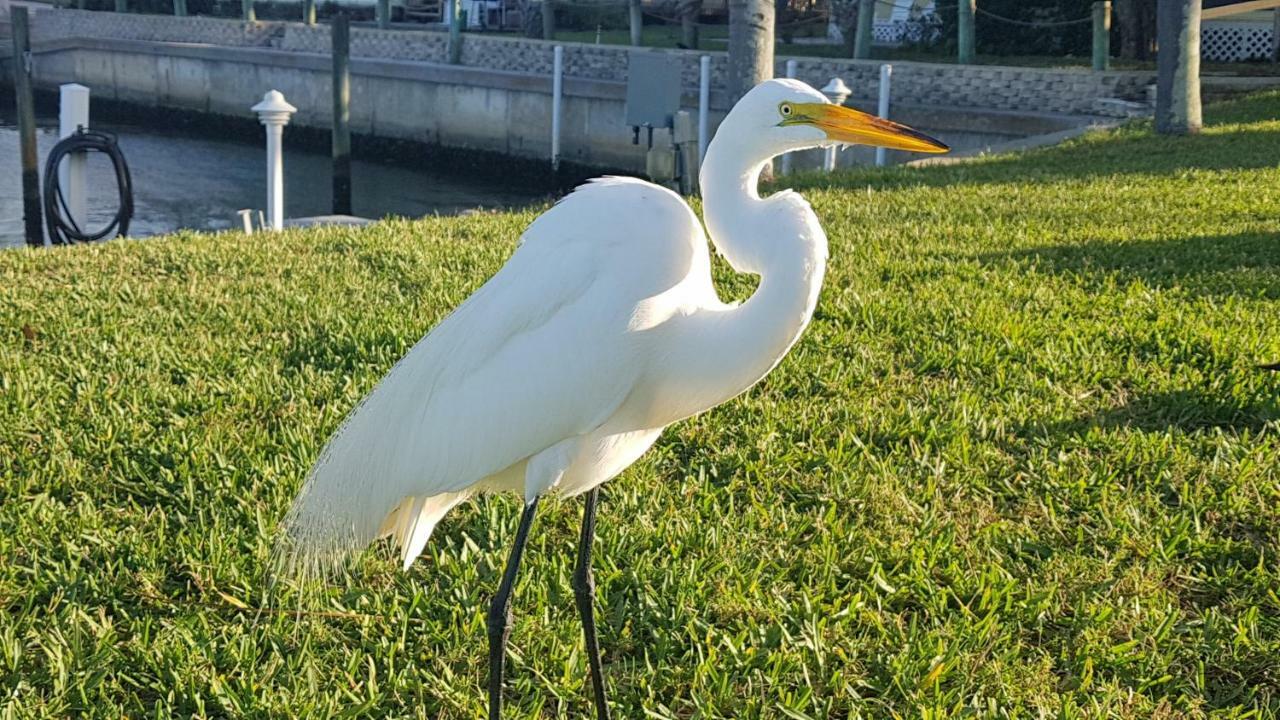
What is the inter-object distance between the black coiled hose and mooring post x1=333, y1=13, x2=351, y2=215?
2.62m

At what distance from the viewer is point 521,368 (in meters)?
2.37

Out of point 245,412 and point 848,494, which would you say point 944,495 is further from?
point 245,412

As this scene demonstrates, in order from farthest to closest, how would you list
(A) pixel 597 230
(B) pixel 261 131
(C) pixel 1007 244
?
(B) pixel 261 131, (C) pixel 1007 244, (A) pixel 597 230

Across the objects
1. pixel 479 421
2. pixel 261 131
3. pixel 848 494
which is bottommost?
pixel 848 494

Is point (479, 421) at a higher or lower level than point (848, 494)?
higher

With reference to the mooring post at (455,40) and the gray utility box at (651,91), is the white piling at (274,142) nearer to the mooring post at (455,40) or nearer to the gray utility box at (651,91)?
the gray utility box at (651,91)

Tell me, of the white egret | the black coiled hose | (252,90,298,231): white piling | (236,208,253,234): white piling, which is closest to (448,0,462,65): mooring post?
the black coiled hose

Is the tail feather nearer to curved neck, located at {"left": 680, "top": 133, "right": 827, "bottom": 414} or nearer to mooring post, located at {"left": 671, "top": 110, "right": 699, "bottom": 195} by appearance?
curved neck, located at {"left": 680, "top": 133, "right": 827, "bottom": 414}

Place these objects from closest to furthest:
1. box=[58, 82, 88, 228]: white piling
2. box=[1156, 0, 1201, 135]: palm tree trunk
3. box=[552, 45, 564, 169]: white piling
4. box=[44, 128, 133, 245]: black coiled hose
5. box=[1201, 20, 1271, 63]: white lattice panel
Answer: box=[44, 128, 133, 245]: black coiled hose < box=[58, 82, 88, 228]: white piling < box=[1156, 0, 1201, 135]: palm tree trunk < box=[1201, 20, 1271, 63]: white lattice panel < box=[552, 45, 564, 169]: white piling

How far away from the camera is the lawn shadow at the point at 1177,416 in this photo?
12.8 feet

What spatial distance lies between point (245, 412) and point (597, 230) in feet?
6.93

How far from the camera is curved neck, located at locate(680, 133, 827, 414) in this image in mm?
2176

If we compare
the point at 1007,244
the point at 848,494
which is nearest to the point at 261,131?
the point at 1007,244

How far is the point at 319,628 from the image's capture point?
9.13 feet
